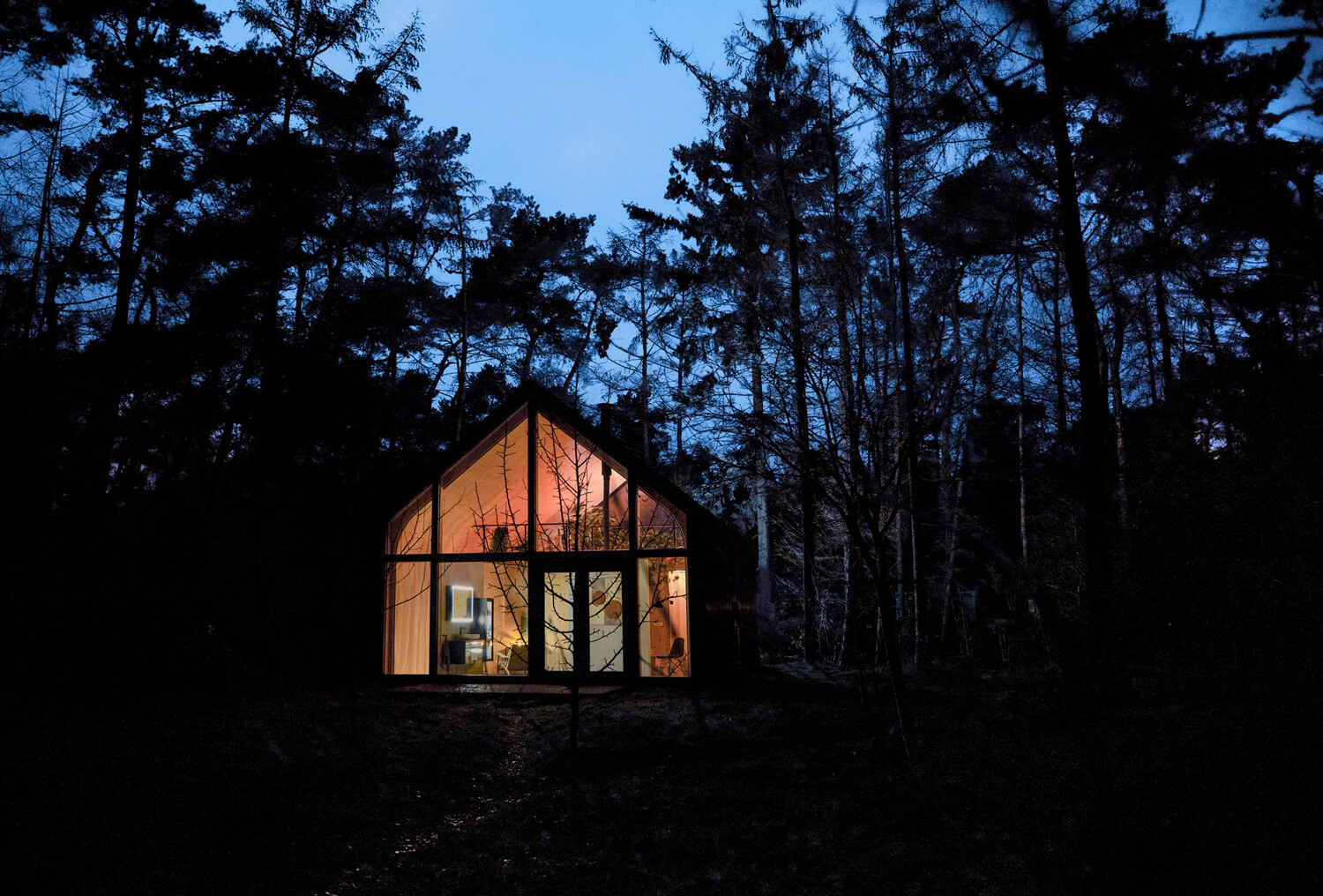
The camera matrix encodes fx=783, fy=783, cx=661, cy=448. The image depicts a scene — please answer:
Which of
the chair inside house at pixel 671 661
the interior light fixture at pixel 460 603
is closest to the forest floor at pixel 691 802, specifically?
the chair inside house at pixel 671 661

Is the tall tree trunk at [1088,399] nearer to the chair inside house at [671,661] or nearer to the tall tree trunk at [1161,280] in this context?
the tall tree trunk at [1161,280]

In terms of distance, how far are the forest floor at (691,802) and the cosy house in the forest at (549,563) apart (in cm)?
420

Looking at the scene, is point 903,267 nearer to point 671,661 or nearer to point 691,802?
point 671,661

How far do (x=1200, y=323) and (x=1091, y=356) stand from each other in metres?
8.66

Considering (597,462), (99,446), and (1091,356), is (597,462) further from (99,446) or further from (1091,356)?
(1091,356)

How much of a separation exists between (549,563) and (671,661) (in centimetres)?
278

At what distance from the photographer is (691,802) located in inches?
277

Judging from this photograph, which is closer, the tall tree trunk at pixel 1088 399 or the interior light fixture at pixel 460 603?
the tall tree trunk at pixel 1088 399

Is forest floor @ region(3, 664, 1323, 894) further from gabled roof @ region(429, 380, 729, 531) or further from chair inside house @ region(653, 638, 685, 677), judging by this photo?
gabled roof @ region(429, 380, 729, 531)

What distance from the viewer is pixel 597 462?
46.2 ft

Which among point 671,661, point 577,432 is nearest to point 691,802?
point 671,661

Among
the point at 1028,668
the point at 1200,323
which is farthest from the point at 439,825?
the point at 1200,323

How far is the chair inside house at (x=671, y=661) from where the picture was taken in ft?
44.4

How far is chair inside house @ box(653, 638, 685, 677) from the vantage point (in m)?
13.5
